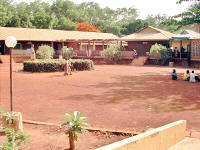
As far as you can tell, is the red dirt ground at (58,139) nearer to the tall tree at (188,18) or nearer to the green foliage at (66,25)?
the tall tree at (188,18)

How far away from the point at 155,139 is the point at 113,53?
992 inches

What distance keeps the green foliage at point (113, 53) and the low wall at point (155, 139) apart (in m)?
24.1

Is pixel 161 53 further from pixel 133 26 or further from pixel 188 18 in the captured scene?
pixel 133 26

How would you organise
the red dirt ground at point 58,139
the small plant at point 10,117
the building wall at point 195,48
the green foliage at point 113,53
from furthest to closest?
the green foliage at point 113,53, the building wall at point 195,48, the small plant at point 10,117, the red dirt ground at point 58,139

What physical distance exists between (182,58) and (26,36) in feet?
63.1

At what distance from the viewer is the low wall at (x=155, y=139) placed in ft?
11.6

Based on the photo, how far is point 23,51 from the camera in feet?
106

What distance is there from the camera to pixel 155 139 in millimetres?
4277

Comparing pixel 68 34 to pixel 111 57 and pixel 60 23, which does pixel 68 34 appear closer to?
pixel 111 57

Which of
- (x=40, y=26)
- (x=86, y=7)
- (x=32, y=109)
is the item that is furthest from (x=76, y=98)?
(x=86, y=7)

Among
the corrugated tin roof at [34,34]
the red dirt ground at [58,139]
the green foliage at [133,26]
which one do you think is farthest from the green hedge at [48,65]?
the green foliage at [133,26]

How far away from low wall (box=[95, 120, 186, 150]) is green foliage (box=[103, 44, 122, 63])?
24.1 m

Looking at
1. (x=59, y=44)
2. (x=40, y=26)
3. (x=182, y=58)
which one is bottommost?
(x=182, y=58)

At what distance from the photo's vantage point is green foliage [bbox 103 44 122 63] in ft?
96.0
